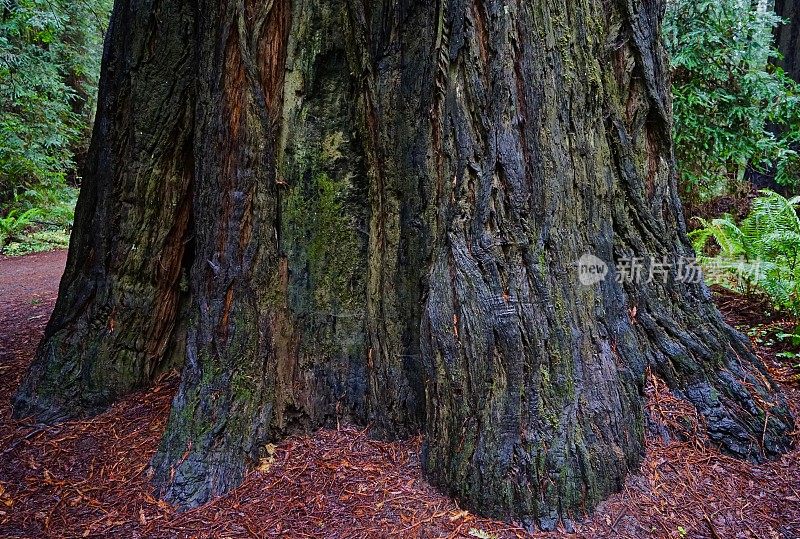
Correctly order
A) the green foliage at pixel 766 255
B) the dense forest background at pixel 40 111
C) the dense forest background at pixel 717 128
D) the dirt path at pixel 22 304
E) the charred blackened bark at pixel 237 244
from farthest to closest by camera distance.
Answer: the dense forest background at pixel 40 111, the dense forest background at pixel 717 128, the dirt path at pixel 22 304, the green foliage at pixel 766 255, the charred blackened bark at pixel 237 244

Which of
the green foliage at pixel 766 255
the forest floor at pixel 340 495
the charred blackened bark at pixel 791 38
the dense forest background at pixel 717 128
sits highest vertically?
the charred blackened bark at pixel 791 38

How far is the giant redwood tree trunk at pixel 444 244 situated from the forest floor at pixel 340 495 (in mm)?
119

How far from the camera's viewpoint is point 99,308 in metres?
3.61

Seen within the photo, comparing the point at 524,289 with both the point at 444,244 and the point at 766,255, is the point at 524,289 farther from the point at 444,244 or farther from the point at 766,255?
the point at 766,255

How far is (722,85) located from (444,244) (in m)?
5.94

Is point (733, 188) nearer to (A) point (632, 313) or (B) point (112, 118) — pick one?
(A) point (632, 313)

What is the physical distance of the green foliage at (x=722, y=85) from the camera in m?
6.22

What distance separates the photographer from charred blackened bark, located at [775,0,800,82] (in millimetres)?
9401

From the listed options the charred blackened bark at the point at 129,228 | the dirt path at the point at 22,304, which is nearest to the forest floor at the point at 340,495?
Result: the charred blackened bark at the point at 129,228

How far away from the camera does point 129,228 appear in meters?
3.53

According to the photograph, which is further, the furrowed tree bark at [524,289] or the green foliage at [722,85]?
the green foliage at [722,85]

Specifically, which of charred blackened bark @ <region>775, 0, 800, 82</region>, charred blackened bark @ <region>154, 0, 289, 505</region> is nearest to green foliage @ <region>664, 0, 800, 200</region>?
charred blackened bark @ <region>775, 0, 800, 82</region>

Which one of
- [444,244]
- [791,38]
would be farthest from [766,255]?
[791,38]

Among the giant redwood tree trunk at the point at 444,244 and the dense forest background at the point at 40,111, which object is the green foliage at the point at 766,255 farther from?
the dense forest background at the point at 40,111
